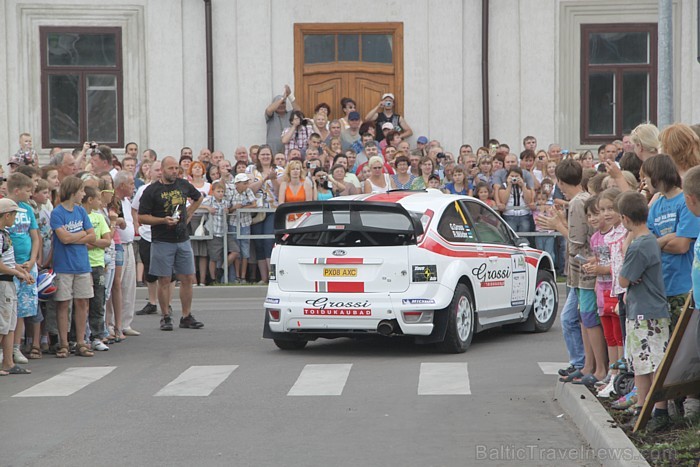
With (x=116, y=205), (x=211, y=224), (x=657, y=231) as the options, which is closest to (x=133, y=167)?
(x=211, y=224)

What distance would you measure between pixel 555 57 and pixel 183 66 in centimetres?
787

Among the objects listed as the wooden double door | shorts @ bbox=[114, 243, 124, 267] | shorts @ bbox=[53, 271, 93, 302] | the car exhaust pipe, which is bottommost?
the car exhaust pipe

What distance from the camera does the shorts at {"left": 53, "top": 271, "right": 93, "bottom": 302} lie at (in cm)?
1362

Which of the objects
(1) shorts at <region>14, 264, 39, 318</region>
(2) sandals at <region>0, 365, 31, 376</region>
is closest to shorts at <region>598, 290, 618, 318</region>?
(2) sandals at <region>0, 365, 31, 376</region>

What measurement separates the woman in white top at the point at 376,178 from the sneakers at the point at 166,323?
5381 millimetres

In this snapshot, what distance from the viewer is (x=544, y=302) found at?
50.7 feet

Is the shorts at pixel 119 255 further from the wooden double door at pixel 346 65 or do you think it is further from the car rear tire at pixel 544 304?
the wooden double door at pixel 346 65

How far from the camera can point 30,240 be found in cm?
1302

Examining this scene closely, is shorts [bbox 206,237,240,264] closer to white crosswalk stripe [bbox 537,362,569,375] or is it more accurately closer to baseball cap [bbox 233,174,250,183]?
baseball cap [bbox 233,174,250,183]

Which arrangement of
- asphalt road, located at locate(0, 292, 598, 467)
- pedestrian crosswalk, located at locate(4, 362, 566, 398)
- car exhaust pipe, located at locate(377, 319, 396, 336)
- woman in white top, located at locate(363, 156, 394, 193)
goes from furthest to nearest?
woman in white top, located at locate(363, 156, 394, 193)
car exhaust pipe, located at locate(377, 319, 396, 336)
pedestrian crosswalk, located at locate(4, 362, 566, 398)
asphalt road, located at locate(0, 292, 598, 467)

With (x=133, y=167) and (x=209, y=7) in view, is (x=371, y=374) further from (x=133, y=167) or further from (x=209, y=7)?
(x=209, y=7)

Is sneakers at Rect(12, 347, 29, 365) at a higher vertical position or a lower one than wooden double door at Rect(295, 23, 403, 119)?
lower

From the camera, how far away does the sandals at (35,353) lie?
13617 millimetres

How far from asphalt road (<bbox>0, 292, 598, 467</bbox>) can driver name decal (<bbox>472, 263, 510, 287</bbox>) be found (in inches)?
28.3
